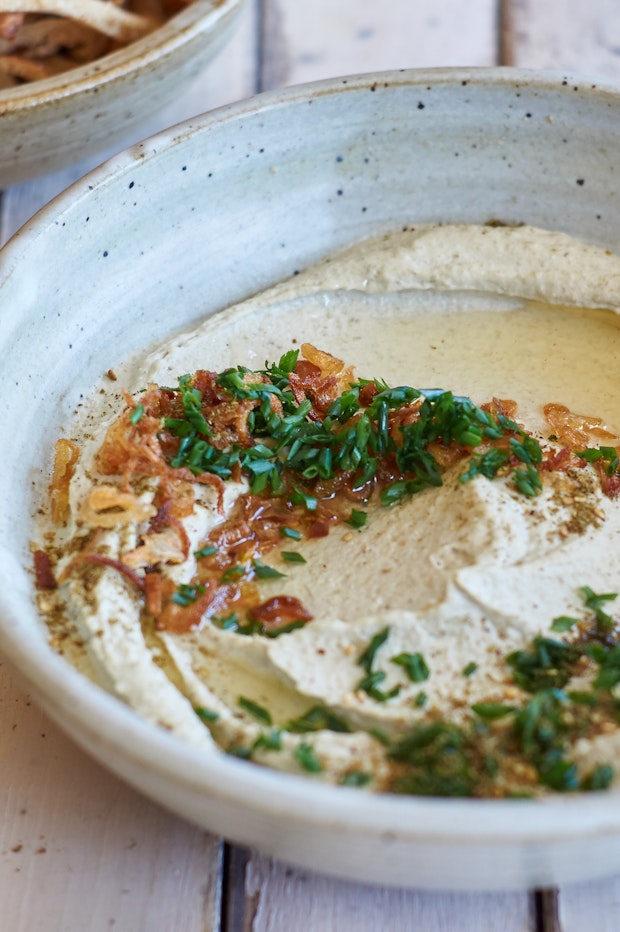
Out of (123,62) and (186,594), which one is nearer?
(186,594)

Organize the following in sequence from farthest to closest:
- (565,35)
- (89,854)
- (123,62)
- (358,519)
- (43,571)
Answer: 1. (565,35)
2. (123,62)
3. (358,519)
4. (43,571)
5. (89,854)

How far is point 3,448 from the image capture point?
7.66ft

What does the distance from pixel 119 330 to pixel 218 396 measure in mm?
491

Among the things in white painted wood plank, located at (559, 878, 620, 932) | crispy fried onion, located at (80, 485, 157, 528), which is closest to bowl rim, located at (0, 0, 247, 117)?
crispy fried onion, located at (80, 485, 157, 528)

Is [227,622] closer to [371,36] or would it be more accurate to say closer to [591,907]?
[591,907]

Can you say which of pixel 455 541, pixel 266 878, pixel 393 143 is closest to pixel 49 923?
pixel 266 878

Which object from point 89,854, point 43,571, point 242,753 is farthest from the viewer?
point 43,571

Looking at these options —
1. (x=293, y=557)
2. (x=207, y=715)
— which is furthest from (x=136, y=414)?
(x=207, y=715)

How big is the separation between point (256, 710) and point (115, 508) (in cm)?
54

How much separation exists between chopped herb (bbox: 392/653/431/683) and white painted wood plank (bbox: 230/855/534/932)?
380 millimetres

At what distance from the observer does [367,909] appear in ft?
6.17

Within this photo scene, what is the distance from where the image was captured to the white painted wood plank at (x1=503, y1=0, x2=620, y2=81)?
3807 mm

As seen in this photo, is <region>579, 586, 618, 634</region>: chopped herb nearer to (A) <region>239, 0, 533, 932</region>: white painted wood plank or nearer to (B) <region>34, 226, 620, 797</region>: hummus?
(B) <region>34, 226, 620, 797</region>: hummus

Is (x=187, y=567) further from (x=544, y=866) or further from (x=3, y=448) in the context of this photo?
(x=544, y=866)
